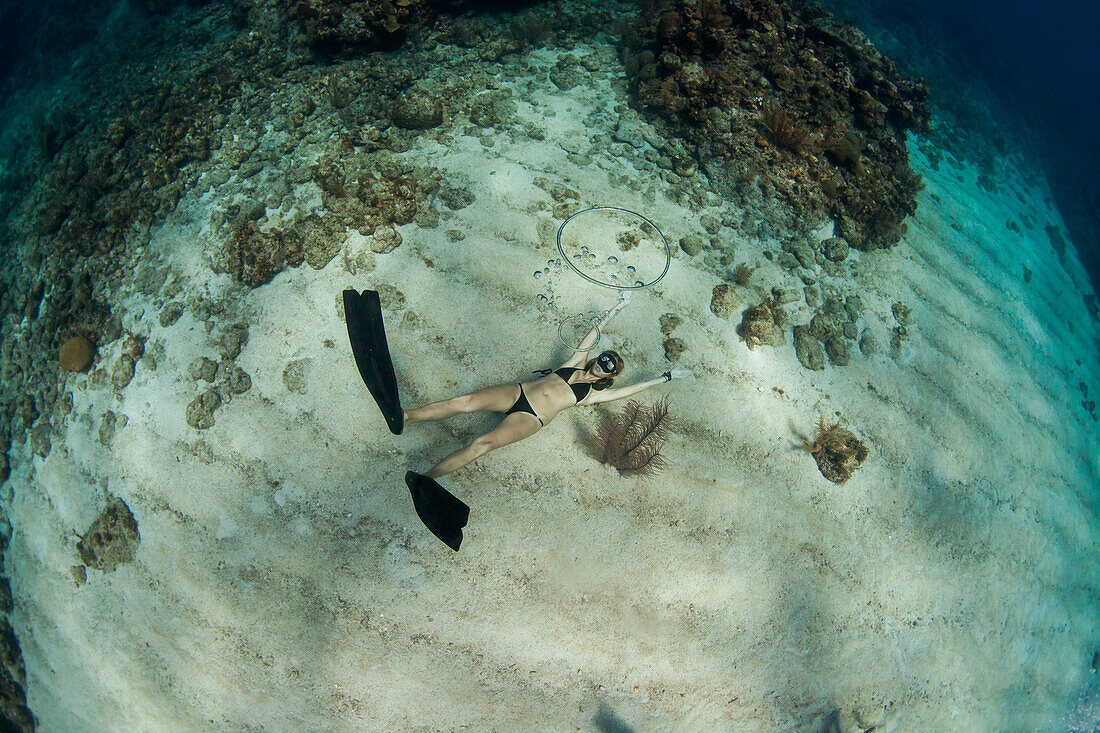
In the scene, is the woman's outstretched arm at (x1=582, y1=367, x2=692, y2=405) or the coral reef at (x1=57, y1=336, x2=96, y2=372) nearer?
the woman's outstretched arm at (x1=582, y1=367, x2=692, y2=405)

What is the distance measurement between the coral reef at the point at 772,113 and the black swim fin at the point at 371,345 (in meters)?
4.54

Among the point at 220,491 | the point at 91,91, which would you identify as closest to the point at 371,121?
the point at 220,491

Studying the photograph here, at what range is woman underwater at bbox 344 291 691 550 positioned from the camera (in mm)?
3428

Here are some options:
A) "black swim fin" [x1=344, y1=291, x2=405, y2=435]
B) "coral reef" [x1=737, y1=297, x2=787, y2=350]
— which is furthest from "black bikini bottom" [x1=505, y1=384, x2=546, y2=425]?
"coral reef" [x1=737, y1=297, x2=787, y2=350]

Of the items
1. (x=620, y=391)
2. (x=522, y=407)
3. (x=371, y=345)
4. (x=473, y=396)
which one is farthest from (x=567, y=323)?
(x=371, y=345)

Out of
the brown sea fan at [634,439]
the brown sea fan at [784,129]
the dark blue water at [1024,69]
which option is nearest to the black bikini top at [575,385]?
the brown sea fan at [634,439]

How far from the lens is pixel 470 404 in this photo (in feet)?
13.1

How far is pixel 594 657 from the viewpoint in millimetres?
3928

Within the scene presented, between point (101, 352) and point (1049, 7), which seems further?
point (1049, 7)

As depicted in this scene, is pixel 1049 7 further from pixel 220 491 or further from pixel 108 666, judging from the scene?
pixel 108 666

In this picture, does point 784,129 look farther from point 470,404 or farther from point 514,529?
point 514,529

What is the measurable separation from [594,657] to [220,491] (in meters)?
3.79

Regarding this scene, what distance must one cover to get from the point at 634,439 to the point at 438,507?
1.91 meters

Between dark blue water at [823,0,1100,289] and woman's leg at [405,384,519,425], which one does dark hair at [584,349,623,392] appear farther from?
dark blue water at [823,0,1100,289]
